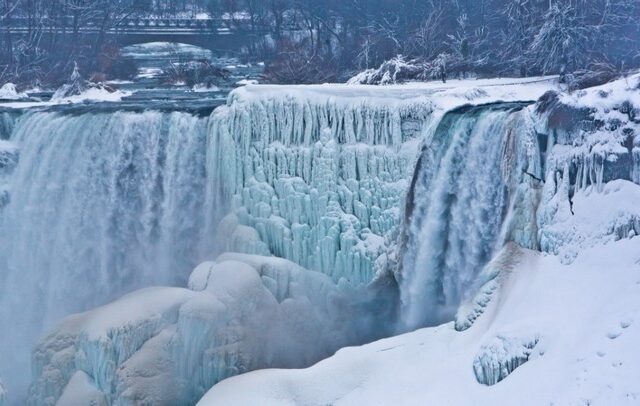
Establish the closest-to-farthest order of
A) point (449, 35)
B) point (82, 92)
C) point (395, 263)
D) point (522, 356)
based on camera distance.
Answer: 1. point (522, 356)
2. point (395, 263)
3. point (82, 92)
4. point (449, 35)

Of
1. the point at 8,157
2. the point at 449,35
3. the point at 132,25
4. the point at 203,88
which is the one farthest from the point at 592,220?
the point at 132,25

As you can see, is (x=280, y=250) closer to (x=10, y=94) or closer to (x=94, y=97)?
(x=94, y=97)

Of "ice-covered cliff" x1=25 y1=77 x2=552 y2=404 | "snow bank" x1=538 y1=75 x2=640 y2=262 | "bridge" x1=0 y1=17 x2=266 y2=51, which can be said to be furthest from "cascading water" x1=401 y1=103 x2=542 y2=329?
"bridge" x1=0 y1=17 x2=266 y2=51

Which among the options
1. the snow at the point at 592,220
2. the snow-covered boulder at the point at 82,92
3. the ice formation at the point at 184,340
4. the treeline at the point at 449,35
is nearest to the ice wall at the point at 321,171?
the ice formation at the point at 184,340

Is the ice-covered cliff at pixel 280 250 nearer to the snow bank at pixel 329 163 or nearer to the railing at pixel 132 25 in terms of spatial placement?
the snow bank at pixel 329 163

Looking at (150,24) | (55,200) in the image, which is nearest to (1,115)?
(55,200)

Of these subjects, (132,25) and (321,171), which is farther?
(132,25)

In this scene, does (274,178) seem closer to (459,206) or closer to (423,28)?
(459,206)
